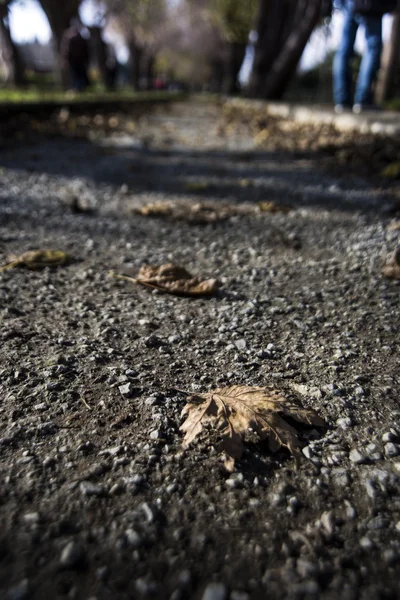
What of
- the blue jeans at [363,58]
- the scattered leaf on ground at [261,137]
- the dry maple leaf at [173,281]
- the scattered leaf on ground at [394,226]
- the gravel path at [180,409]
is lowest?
the gravel path at [180,409]

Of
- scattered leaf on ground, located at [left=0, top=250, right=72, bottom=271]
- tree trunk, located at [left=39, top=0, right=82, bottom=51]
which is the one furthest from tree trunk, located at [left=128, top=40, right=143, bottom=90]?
scattered leaf on ground, located at [left=0, top=250, right=72, bottom=271]

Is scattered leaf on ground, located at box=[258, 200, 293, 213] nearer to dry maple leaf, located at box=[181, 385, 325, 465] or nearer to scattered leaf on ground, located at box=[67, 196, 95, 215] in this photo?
scattered leaf on ground, located at box=[67, 196, 95, 215]

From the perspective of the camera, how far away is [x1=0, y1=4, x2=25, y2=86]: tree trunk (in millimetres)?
15197

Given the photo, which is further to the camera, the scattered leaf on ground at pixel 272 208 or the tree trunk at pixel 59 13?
the tree trunk at pixel 59 13

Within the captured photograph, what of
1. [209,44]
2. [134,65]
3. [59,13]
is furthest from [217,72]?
[59,13]

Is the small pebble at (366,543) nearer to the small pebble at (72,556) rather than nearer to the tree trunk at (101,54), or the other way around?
the small pebble at (72,556)

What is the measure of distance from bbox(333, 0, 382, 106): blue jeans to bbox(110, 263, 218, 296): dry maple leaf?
539 cm

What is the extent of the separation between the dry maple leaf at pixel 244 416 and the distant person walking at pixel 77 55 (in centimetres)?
1442

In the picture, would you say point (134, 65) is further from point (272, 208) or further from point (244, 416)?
point (244, 416)

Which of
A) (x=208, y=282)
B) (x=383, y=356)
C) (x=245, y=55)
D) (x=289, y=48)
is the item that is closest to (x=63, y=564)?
(x=383, y=356)

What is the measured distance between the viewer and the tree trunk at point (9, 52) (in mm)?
15197

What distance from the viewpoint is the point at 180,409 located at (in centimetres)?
123

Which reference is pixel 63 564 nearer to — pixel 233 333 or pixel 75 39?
pixel 233 333

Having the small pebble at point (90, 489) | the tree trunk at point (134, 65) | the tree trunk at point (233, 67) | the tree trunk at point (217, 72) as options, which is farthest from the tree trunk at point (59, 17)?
the tree trunk at point (217, 72)
